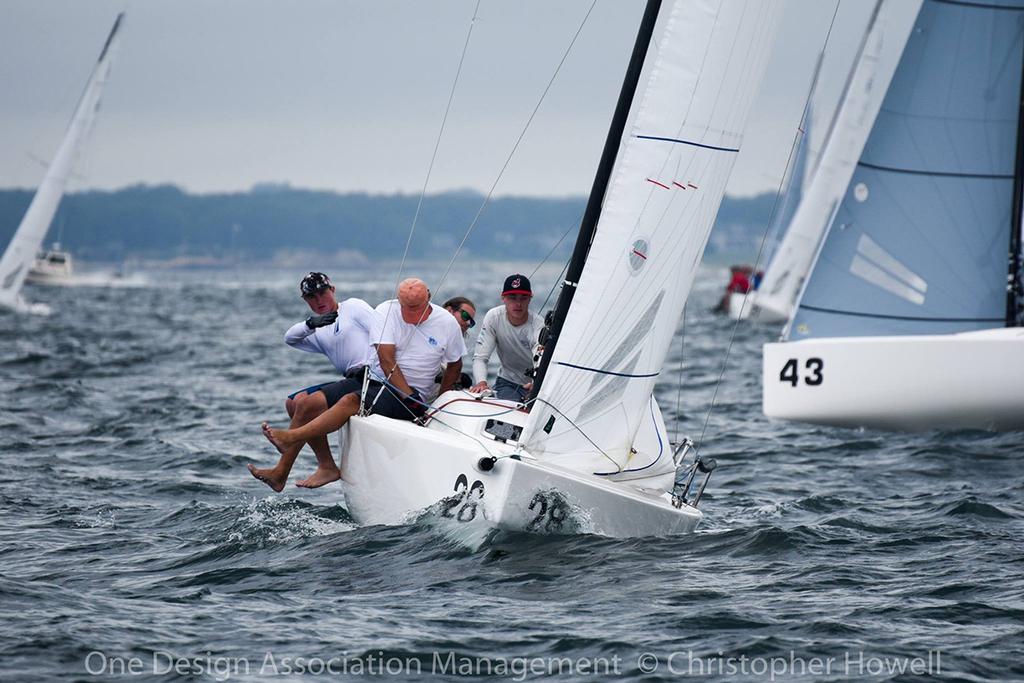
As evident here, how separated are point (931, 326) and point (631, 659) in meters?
7.27

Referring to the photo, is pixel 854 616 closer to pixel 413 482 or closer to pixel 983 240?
pixel 413 482

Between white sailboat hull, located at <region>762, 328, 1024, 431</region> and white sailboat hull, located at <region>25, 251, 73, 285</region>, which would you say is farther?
white sailboat hull, located at <region>25, 251, 73, 285</region>

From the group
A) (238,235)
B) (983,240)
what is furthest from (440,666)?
(238,235)

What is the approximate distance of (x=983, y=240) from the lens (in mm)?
11539

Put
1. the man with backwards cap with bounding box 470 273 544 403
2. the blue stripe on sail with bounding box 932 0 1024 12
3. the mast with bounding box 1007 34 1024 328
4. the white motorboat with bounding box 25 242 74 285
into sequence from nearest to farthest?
the man with backwards cap with bounding box 470 273 544 403 → the mast with bounding box 1007 34 1024 328 → the blue stripe on sail with bounding box 932 0 1024 12 → the white motorboat with bounding box 25 242 74 285

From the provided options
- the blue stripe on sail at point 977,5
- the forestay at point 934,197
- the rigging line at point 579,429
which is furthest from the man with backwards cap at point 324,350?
the blue stripe on sail at point 977,5

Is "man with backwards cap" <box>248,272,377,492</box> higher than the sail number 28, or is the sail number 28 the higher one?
the sail number 28

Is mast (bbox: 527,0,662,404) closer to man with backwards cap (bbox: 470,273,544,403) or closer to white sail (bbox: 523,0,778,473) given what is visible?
white sail (bbox: 523,0,778,473)

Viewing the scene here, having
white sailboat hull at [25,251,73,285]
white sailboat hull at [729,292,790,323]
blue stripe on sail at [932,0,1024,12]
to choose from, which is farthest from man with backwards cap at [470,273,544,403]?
white sailboat hull at [25,251,73,285]

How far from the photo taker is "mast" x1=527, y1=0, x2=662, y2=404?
6859mm

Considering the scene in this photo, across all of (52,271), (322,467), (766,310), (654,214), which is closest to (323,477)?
(322,467)

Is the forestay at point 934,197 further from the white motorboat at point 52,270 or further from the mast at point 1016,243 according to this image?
the white motorboat at point 52,270

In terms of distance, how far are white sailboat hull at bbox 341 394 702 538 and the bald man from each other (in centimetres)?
16

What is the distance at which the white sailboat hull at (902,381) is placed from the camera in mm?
10531
